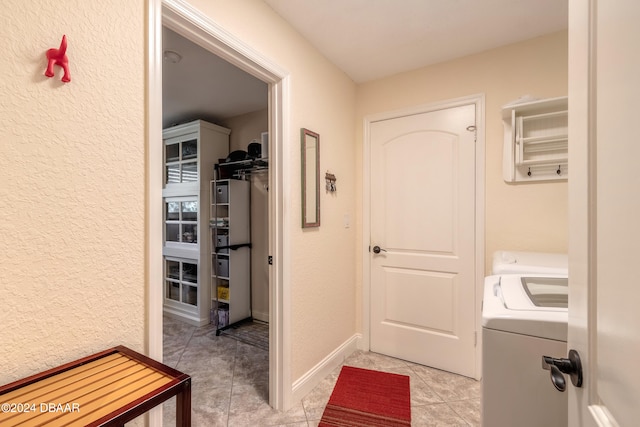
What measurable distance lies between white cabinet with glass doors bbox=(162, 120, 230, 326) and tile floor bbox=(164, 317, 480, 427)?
27.9 inches

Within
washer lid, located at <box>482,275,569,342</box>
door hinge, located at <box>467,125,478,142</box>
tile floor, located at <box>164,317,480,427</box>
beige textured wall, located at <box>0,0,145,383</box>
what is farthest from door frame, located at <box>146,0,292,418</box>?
door hinge, located at <box>467,125,478,142</box>

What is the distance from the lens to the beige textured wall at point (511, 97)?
76.5 inches

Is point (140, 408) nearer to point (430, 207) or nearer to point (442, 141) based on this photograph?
point (430, 207)

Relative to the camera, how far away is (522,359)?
95 centimetres

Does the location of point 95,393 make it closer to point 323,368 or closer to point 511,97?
point 323,368

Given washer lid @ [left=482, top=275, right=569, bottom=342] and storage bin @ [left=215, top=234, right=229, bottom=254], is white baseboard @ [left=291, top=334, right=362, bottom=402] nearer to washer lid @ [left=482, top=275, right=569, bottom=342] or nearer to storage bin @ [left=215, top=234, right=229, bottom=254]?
washer lid @ [left=482, top=275, right=569, bottom=342]

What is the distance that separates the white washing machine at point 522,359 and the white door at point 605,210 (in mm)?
281

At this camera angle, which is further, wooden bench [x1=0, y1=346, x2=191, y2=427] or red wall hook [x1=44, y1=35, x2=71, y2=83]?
red wall hook [x1=44, y1=35, x2=71, y2=83]

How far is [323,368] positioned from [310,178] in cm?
144

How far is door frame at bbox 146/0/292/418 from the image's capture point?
1.09m

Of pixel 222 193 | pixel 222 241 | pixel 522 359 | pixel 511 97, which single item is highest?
pixel 511 97

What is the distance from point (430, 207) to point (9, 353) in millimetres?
2407

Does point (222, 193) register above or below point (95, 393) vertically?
above

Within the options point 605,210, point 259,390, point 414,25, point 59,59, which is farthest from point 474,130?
point 259,390
